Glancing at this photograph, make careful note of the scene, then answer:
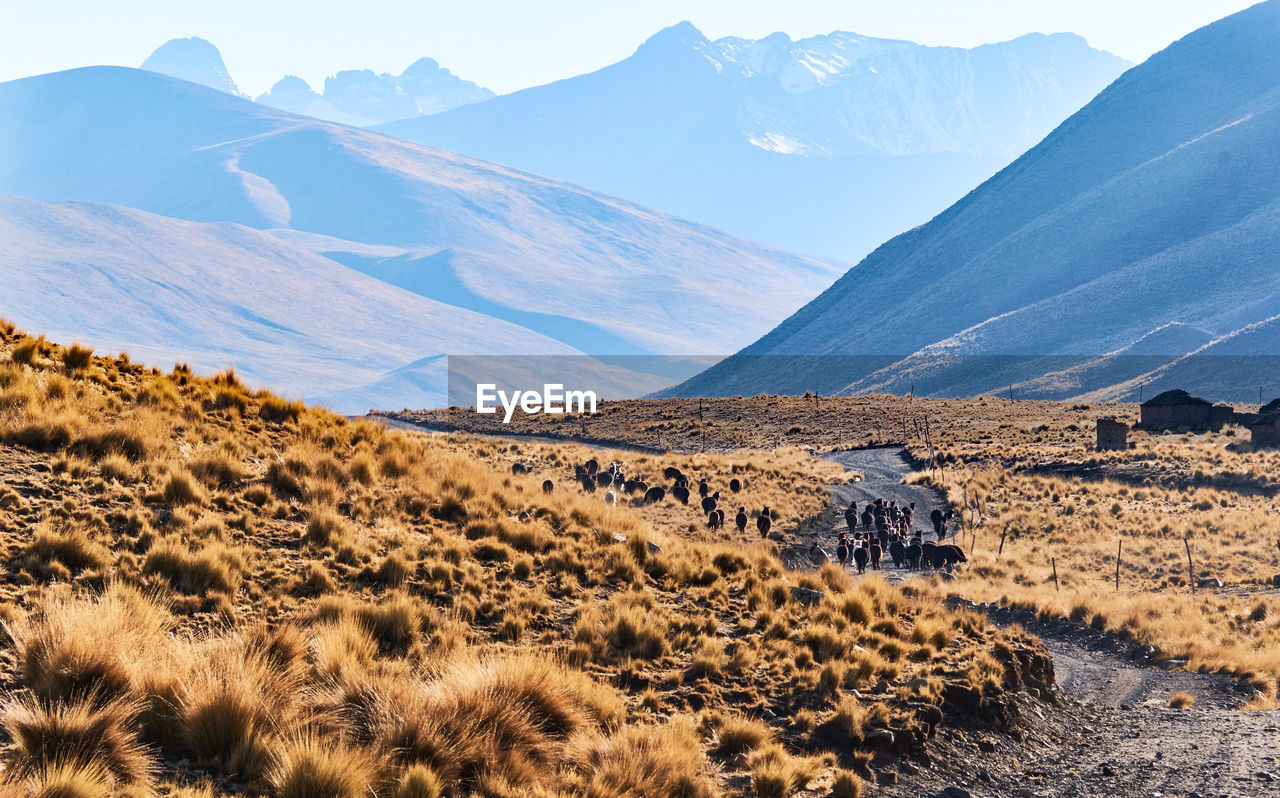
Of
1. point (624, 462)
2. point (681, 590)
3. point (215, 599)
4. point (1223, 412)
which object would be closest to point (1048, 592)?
point (681, 590)

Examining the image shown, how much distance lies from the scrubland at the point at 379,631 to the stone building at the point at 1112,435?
160 feet

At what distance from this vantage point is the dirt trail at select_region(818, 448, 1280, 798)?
10.5 metres

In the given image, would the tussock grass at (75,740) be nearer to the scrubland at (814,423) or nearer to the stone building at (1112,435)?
the stone building at (1112,435)

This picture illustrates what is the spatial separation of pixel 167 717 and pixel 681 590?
8.25 metres

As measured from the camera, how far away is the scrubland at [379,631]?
7.52 m

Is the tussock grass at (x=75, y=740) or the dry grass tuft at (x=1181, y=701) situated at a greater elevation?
the tussock grass at (x=75, y=740)

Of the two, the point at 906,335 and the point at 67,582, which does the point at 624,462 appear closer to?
the point at 67,582

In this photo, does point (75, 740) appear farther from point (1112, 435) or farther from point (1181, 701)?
point (1112, 435)

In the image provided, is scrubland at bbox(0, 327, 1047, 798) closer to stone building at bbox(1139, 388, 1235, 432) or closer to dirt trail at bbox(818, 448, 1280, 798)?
dirt trail at bbox(818, 448, 1280, 798)

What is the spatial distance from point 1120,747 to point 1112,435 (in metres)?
52.3

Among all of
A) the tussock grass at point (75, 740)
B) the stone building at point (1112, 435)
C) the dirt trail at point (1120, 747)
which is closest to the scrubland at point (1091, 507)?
the stone building at point (1112, 435)

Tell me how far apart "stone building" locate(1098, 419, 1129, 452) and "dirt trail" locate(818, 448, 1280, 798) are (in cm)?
4558

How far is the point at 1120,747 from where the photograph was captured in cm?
1213

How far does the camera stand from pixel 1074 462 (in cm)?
5475
